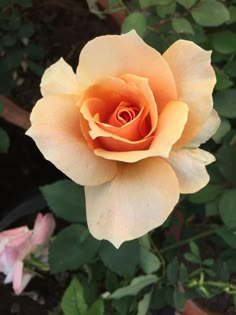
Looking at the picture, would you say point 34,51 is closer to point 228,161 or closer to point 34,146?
point 34,146

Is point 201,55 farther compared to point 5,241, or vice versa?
point 5,241

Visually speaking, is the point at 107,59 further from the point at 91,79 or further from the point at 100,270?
the point at 100,270

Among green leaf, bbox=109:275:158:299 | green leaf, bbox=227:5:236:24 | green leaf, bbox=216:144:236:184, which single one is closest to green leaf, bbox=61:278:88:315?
green leaf, bbox=109:275:158:299

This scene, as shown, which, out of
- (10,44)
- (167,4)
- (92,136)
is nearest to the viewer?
(92,136)

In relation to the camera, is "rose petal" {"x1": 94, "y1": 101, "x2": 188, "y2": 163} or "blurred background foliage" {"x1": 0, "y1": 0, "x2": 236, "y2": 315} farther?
"blurred background foliage" {"x1": 0, "y1": 0, "x2": 236, "y2": 315}

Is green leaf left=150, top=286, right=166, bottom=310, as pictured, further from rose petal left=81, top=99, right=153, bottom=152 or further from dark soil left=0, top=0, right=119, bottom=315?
rose petal left=81, top=99, right=153, bottom=152

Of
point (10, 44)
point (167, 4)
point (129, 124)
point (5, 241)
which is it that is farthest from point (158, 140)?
point (10, 44)

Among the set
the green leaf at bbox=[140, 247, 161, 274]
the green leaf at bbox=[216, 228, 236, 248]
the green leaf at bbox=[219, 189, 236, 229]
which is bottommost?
the green leaf at bbox=[140, 247, 161, 274]
